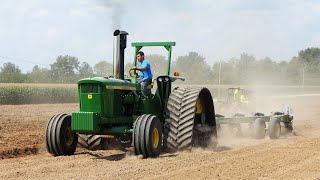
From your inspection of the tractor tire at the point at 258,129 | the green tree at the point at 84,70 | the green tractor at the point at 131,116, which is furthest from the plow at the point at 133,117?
the green tree at the point at 84,70

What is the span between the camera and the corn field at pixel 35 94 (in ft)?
117

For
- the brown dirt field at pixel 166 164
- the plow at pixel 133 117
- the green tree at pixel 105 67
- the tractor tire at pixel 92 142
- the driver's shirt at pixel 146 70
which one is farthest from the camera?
the green tree at pixel 105 67

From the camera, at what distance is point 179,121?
10.2 m

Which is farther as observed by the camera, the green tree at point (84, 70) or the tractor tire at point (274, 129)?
the green tree at point (84, 70)

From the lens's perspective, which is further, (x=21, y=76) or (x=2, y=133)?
A: (x=21, y=76)

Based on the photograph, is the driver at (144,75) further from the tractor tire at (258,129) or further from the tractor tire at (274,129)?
the tractor tire at (274,129)

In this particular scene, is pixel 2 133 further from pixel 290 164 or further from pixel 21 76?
pixel 21 76

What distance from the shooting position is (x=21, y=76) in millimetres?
48562

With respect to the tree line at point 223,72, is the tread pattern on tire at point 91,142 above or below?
below

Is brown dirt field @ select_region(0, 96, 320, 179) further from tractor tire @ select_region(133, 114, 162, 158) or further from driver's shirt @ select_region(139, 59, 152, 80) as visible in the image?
driver's shirt @ select_region(139, 59, 152, 80)

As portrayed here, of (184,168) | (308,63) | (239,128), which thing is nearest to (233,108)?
(239,128)

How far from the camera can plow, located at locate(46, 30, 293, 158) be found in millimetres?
9219

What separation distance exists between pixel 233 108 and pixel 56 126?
11450 mm

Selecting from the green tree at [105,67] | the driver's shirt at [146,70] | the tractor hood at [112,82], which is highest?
the green tree at [105,67]
